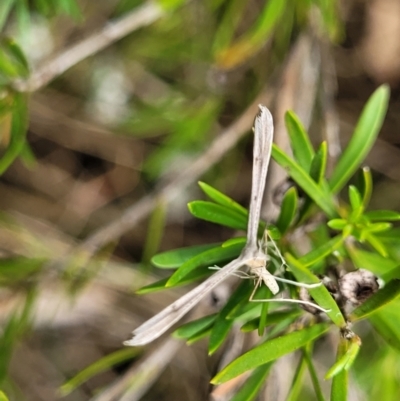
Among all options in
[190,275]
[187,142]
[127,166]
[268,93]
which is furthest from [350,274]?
[127,166]

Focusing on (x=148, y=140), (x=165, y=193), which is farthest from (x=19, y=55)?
(x=148, y=140)

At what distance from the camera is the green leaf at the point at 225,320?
31cm

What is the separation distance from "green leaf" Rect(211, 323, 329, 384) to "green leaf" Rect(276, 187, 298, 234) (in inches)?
3.0

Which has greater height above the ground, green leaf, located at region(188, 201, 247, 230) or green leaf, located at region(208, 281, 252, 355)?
green leaf, located at region(188, 201, 247, 230)

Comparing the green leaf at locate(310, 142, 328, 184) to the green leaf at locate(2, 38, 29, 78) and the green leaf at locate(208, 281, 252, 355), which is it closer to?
the green leaf at locate(208, 281, 252, 355)

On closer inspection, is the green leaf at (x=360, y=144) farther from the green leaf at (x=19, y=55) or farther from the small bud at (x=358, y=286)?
the green leaf at (x=19, y=55)

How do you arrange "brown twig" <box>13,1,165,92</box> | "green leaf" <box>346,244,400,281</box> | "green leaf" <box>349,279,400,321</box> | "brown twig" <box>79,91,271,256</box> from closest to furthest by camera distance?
"green leaf" <box>349,279,400,321</box> → "green leaf" <box>346,244,400,281</box> → "brown twig" <box>13,1,165,92</box> → "brown twig" <box>79,91,271,256</box>

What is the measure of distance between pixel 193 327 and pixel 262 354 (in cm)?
7

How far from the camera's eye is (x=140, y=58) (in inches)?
37.4

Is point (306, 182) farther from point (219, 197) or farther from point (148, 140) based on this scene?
point (148, 140)

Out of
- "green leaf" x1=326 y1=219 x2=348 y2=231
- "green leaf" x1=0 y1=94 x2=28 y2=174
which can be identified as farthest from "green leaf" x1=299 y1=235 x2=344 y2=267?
"green leaf" x1=0 y1=94 x2=28 y2=174

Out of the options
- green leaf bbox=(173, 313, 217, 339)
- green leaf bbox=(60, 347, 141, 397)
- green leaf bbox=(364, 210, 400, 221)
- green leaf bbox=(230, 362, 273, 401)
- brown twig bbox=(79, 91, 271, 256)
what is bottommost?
green leaf bbox=(60, 347, 141, 397)

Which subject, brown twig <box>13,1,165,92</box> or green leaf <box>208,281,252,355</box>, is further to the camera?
brown twig <box>13,1,165,92</box>

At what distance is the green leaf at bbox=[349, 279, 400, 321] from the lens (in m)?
0.26
